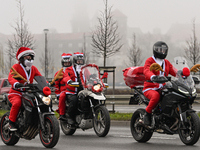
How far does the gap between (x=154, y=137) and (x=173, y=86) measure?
6.74ft

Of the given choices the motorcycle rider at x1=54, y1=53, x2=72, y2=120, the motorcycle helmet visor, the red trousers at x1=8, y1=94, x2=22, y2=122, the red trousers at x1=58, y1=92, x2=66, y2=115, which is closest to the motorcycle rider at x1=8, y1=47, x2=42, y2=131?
the red trousers at x1=8, y1=94, x2=22, y2=122

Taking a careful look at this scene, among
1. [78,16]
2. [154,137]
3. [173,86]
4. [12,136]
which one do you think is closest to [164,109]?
[173,86]

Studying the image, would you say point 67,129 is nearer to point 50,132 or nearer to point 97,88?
point 97,88

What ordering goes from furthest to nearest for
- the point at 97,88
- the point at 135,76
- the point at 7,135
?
the point at 97,88, the point at 135,76, the point at 7,135

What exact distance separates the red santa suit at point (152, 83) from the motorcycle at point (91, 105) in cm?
121

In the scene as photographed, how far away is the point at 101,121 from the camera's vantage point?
30.6 feet

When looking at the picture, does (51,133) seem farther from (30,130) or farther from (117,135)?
(117,135)

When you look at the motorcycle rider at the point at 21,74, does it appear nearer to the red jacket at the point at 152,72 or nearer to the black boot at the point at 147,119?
the red jacket at the point at 152,72

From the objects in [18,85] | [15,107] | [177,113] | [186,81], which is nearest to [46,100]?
[18,85]

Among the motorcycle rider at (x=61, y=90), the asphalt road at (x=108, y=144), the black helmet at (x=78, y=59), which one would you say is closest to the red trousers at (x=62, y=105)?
the motorcycle rider at (x=61, y=90)

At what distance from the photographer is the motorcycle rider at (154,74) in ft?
26.4

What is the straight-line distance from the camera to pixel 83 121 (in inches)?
380

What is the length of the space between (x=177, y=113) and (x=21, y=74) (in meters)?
3.12

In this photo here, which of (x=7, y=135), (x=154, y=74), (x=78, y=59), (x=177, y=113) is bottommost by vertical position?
(x=7, y=135)
